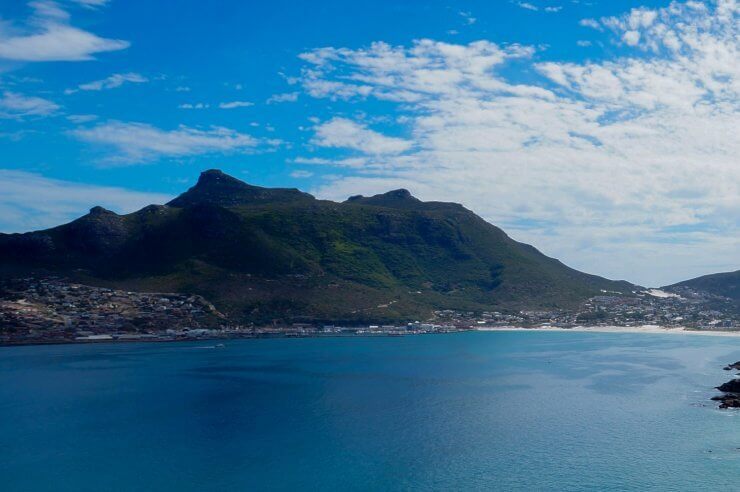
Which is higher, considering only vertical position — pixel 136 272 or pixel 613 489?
pixel 136 272

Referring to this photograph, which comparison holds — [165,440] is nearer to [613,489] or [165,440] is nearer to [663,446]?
[613,489]

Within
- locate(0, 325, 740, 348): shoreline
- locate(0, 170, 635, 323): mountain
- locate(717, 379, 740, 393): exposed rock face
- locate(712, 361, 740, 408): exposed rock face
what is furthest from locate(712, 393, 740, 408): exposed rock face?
locate(0, 170, 635, 323): mountain

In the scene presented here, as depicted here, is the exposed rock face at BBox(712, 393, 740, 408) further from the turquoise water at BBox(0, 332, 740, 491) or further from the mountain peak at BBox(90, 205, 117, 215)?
the mountain peak at BBox(90, 205, 117, 215)

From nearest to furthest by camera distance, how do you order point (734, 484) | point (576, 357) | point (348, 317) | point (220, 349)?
point (734, 484) → point (576, 357) → point (220, 349) → point (348, 317)

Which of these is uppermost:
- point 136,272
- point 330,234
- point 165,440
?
point 330,234

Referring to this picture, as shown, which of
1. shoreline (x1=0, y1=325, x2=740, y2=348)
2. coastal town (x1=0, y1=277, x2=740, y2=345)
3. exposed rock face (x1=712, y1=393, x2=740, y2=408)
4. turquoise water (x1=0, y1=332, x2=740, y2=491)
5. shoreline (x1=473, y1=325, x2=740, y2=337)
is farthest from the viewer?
shoreline (x1=473, y1=325, x2=740, y2=337)

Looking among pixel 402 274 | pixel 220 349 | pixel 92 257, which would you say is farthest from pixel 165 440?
pixel 402 274

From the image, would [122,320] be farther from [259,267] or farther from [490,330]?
[490,330]

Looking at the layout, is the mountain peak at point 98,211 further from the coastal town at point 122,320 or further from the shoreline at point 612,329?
the shoreline at point 612,329

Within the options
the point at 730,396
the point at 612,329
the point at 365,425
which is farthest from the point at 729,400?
the point at 612,329
